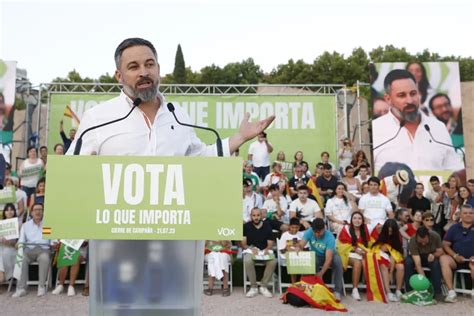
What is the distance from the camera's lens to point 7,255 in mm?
7223

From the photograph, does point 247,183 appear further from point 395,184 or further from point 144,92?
point 144,92

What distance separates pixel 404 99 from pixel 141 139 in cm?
1094

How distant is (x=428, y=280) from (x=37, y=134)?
918cm

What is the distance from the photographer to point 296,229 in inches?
295

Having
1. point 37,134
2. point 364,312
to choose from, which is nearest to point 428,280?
point 364,312

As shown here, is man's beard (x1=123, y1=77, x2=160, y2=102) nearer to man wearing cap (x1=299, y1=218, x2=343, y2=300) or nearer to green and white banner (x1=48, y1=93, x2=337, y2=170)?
man wearing cap (x1=299, y1=218, x2=343, y2=300)

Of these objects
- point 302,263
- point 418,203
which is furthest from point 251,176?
point 418,203

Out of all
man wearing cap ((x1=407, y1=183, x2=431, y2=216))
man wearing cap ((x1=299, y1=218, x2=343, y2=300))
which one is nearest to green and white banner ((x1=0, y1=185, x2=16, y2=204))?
man wearing cap ((x1=299, y1=218, x2=343, y2=300))

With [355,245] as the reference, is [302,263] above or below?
below

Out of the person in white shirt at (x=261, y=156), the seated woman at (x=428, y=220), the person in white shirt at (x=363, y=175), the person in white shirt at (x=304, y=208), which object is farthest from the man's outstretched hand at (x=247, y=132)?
the person in white shirt at (x=261, y=156)

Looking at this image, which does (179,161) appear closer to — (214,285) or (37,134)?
(214,285)

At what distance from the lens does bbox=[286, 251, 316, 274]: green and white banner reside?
22.6 ft

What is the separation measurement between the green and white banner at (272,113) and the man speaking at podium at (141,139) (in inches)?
380

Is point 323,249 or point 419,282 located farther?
point 323,249
